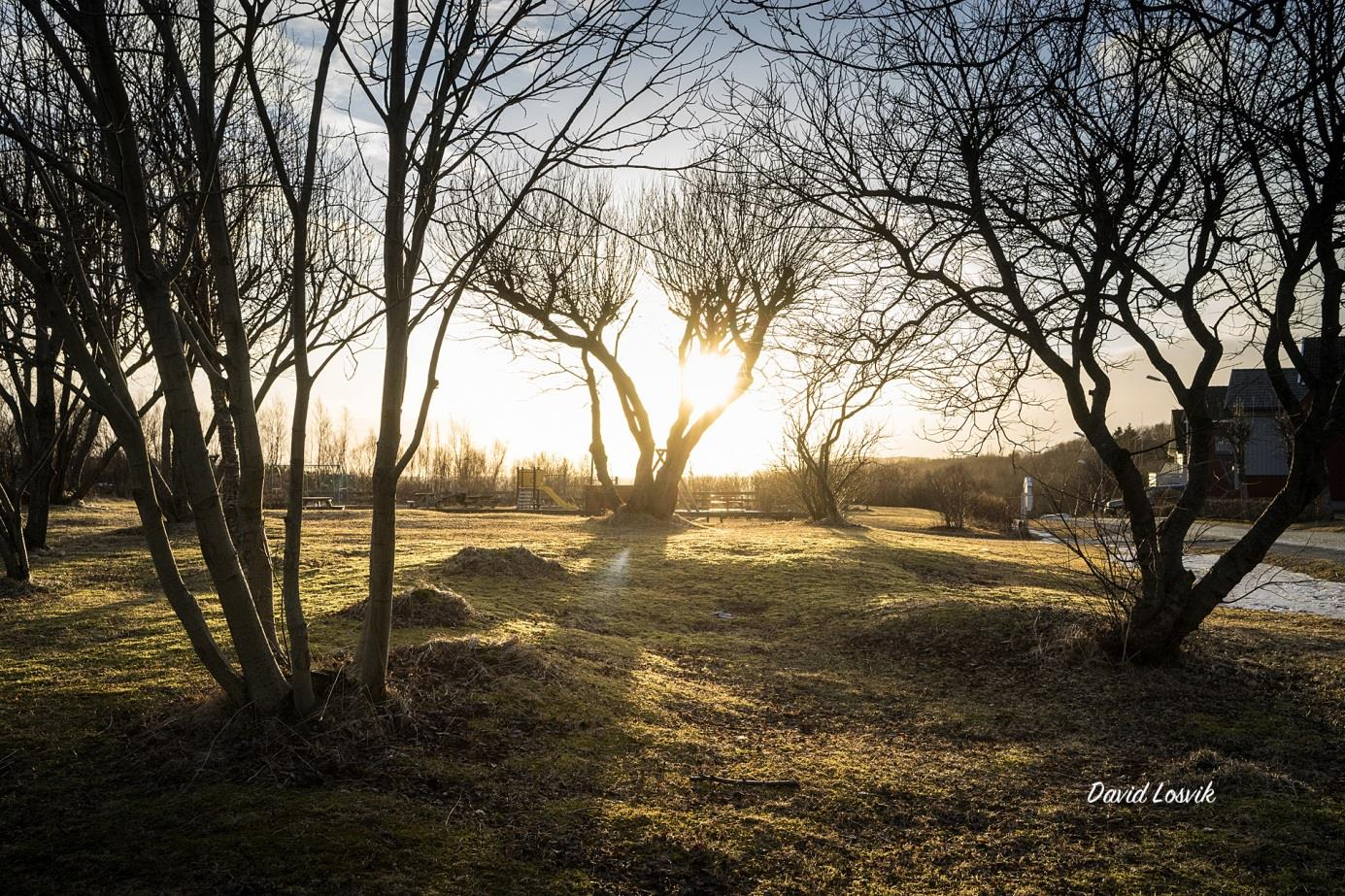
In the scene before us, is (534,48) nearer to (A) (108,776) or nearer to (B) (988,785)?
(A) (108,776)

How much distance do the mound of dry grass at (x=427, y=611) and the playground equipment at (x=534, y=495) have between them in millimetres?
22445

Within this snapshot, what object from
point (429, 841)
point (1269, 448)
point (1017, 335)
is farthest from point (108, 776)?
point (1269, 448)

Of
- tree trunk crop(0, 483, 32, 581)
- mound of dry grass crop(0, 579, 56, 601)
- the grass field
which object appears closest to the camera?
the grass field

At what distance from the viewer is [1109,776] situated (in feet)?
11.6

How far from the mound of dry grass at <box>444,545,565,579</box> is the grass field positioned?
183 centimetres

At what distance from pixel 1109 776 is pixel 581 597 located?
4851mm

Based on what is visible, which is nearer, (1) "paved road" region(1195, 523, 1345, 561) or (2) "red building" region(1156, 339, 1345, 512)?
(1) "paved road" region(1195, 523, 1345, 561)

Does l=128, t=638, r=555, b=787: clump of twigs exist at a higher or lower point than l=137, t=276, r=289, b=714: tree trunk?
lower

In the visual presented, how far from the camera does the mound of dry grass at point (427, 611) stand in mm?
5410

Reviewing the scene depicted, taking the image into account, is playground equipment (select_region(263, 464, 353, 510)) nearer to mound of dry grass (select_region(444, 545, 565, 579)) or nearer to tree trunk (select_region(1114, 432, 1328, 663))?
mound of dry grass (select_region(444, 545, 565, 579))

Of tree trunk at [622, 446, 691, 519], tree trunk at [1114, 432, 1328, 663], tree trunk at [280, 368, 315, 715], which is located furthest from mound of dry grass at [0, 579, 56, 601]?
tree trunk at [622, 446, 691, 519]

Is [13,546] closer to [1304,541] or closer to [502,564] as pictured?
[502,564]

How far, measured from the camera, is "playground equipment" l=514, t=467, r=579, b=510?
28781mm

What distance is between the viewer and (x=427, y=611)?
553 centimetres
